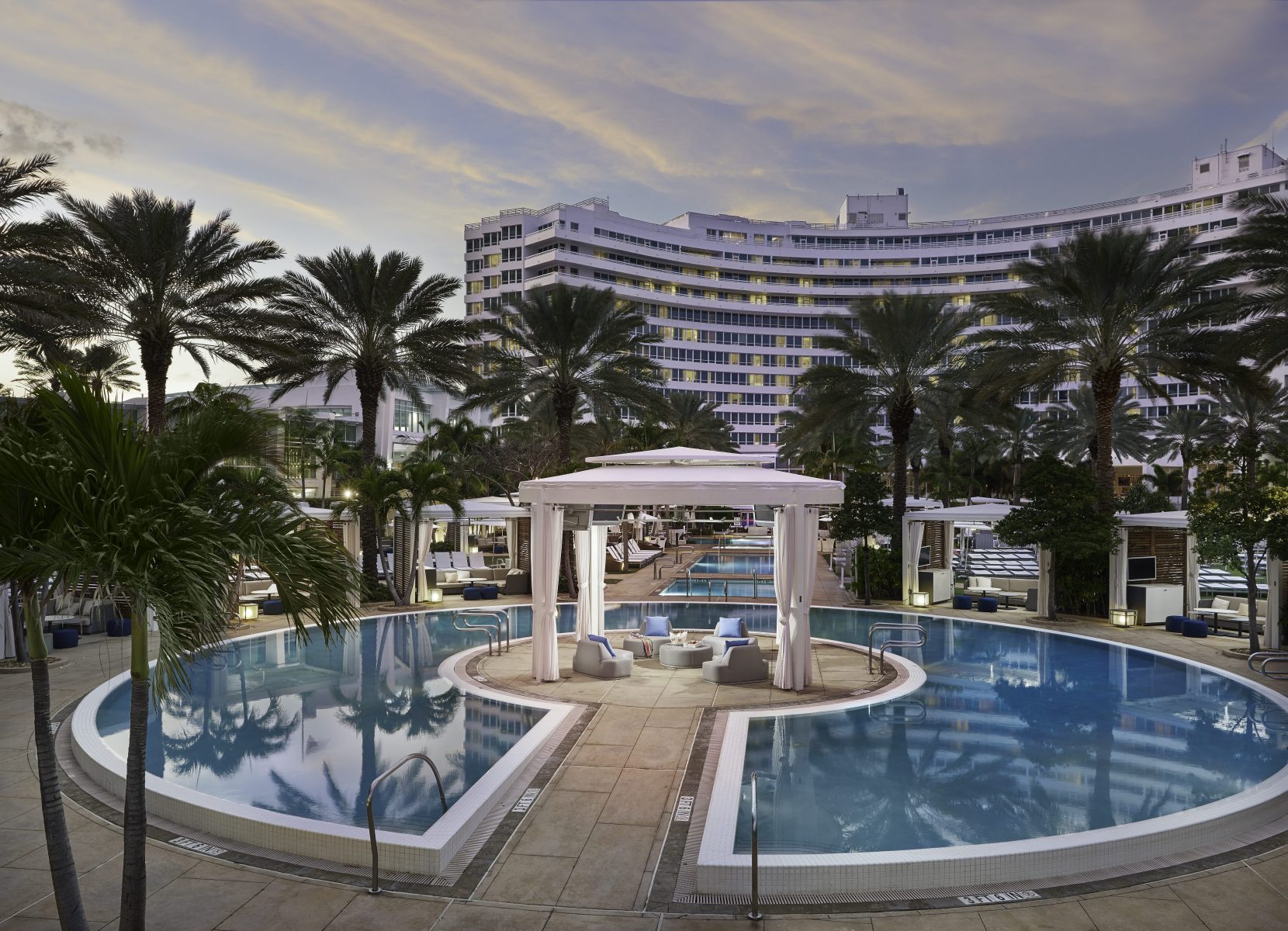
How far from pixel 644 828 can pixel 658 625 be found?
8.62 m

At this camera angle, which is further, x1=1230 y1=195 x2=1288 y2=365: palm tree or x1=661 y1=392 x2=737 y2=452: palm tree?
x1=661 y1=392 x2=737 y2=452: palm tree

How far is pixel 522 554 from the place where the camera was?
29.0 metres

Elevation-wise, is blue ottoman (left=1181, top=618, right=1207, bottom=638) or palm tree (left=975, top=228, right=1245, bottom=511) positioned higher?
palm tree (left=975, top=228, right=1245, bottom=511)

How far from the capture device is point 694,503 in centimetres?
1361

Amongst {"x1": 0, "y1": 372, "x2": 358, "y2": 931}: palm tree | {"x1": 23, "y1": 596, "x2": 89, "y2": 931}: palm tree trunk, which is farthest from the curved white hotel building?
{"x1": 23, "y1": 596, "x2": 89, "y2": 931}: palm tree trunk

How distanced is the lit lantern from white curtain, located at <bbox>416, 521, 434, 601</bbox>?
17865 millimetres

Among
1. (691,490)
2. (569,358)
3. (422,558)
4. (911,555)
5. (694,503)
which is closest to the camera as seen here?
(691,490)

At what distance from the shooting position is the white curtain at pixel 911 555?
81.5 feet

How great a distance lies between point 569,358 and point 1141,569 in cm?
1732

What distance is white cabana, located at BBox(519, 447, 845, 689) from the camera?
13375mm

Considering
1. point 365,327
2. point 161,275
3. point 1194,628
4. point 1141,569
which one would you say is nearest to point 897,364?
point 1141,569

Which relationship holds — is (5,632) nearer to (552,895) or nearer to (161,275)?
(161,275)

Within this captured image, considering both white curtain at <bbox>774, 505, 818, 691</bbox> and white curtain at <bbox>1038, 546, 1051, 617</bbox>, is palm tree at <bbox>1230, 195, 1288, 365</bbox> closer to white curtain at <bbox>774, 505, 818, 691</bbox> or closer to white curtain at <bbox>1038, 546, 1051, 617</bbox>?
white curtain at <bbox>1038, 546, 1051, 617</bbox>

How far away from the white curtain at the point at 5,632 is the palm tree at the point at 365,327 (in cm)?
876
